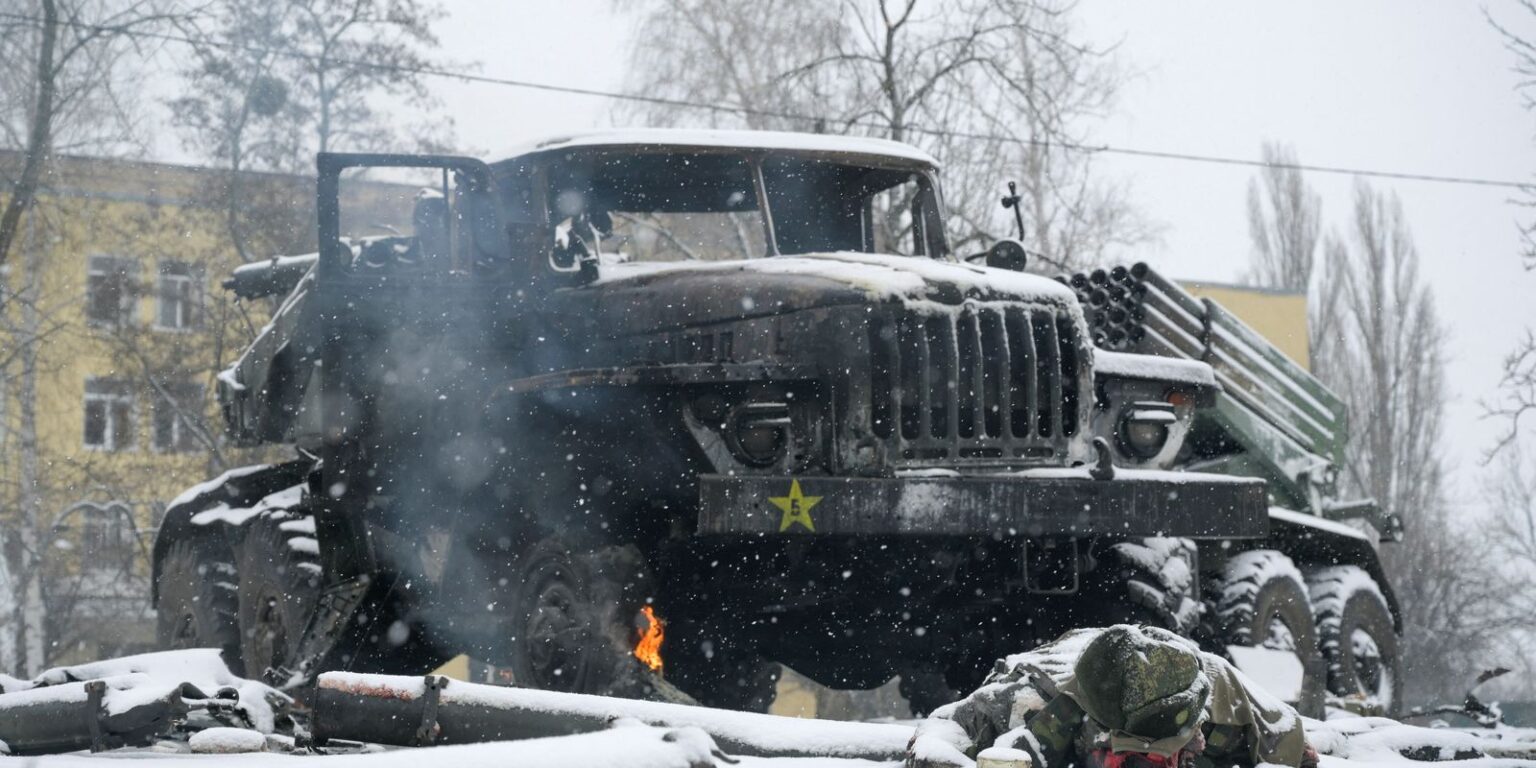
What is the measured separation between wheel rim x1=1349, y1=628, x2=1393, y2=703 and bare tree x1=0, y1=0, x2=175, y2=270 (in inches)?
612

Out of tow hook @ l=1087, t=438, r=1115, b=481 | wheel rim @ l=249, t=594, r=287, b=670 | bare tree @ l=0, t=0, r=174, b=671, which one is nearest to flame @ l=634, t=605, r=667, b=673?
tow hook @ l=1087, t=438, r=1115, b=481

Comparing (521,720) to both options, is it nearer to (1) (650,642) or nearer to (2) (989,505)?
(1) (650,642)

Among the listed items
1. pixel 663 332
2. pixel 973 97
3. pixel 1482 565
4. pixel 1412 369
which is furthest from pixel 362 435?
pixel 1412 369

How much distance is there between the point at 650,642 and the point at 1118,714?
3.36m

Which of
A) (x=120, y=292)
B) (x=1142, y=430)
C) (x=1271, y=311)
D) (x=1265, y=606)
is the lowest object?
(x=1265, y=606)

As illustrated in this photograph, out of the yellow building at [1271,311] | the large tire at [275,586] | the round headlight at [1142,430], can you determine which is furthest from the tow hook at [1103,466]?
the yellow building at [1271,311]

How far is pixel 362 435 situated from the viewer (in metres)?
8.91

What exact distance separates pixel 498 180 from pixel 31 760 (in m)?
4.56

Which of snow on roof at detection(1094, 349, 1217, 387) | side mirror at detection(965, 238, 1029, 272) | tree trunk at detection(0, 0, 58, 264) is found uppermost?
tree trunk at detection(0, 0, 58, 264)

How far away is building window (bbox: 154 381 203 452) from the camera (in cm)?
2301

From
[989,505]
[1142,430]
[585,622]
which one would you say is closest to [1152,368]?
[1142,430]

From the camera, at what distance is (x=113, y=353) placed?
2350 centimetres

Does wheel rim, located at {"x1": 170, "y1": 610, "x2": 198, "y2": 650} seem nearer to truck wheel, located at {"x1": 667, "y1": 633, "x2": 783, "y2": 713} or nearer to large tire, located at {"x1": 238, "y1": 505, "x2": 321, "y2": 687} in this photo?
large tire, located at {"x1": 238, "y1": 505, "x2": 321, "y2": 687}

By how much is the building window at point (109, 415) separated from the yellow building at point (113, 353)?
0.04m
